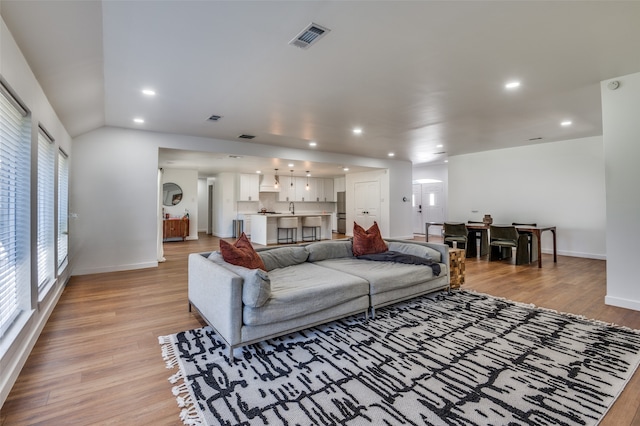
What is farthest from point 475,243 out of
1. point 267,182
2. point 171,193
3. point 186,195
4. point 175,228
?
point 171,193

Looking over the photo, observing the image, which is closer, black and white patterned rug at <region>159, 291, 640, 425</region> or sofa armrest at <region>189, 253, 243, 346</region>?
black and white patterned rug at <region>159, 291, 640, 425</region>

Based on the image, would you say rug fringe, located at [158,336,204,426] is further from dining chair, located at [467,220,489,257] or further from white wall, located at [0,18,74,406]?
dining chair, located at [467,220,489,257]

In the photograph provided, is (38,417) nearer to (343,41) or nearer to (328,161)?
(343,41)

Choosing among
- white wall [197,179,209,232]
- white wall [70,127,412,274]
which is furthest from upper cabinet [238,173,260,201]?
white wall [70,127,412,274]

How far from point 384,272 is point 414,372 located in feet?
4.25

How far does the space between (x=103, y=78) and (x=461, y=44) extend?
11.8 ft

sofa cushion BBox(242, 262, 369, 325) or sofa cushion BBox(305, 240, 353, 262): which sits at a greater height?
sofa cushion BBox(305, 240, 353, 262)

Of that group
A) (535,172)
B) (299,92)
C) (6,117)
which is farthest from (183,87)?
(535,172)

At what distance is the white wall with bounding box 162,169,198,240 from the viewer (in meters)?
9.62

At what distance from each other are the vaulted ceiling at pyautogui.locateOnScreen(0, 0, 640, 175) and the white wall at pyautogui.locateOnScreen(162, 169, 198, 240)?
480 cm

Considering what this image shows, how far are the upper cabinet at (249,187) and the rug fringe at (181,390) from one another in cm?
789

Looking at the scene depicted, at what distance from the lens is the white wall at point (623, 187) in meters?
3.29

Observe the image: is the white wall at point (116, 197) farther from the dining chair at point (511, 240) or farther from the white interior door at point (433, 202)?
the white interior door at point (433, 202)

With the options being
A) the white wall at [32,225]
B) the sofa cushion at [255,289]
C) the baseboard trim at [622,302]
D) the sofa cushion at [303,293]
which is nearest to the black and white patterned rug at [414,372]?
the sofa cushion at [303,293]
